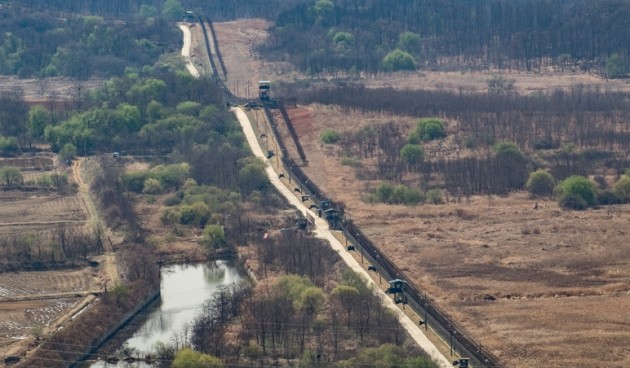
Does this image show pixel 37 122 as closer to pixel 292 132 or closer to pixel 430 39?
pixel 292 132

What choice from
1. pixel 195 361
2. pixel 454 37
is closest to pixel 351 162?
pixel 195 361

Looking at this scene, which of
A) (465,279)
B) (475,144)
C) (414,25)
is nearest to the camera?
(465,279)

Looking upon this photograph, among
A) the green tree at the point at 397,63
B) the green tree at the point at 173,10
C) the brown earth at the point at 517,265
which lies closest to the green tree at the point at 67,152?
the brown earth at the point at 517,265

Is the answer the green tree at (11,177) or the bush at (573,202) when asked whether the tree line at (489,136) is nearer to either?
the bush at (573,202)

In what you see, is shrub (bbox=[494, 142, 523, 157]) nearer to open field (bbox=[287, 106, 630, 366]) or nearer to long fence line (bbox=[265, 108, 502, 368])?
open field (bbox=[287, 106, 630, 366])

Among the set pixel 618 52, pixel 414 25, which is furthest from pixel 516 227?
pixel 414 25

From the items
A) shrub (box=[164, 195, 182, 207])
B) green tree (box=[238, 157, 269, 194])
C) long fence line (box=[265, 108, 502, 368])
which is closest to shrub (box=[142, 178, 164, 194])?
shrub (box=[164, 195, 182, 207])

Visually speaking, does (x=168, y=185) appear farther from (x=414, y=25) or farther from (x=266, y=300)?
(x=414, y=25)
